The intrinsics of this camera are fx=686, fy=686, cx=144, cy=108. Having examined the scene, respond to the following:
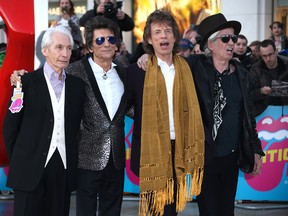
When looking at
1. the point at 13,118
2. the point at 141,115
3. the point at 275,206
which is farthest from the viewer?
the point at 275,206

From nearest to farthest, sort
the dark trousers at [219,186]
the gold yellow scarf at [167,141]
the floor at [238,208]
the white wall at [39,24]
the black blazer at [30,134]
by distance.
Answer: the black blazer at [30,134] < the gold yellow scarf at [167,141] < the dark trousers at [219,186] < the white wall at [39,24] < the floor at [238,208]

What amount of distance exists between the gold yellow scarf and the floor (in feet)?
8.15

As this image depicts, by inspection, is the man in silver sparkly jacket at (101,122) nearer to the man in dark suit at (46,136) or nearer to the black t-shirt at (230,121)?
the man in dark suit at (46,136)

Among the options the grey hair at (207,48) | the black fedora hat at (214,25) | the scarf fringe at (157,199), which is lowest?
the scarf fringe at (157,199)

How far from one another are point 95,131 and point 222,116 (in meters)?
1.05

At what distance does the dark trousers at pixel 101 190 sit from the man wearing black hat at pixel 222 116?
0.71 metres

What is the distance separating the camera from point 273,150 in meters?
8.35

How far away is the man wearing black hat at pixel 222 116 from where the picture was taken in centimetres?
561

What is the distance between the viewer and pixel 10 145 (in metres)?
5.24

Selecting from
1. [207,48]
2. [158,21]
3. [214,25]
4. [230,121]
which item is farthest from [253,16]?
[158,21]

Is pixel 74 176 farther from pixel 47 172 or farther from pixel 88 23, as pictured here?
pixel 88 23

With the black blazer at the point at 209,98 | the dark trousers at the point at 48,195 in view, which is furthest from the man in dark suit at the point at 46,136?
the black blazer at the point at 209,98

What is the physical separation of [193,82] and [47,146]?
1.30 m

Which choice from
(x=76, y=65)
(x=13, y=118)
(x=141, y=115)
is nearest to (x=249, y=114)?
(x=141, y=115)
